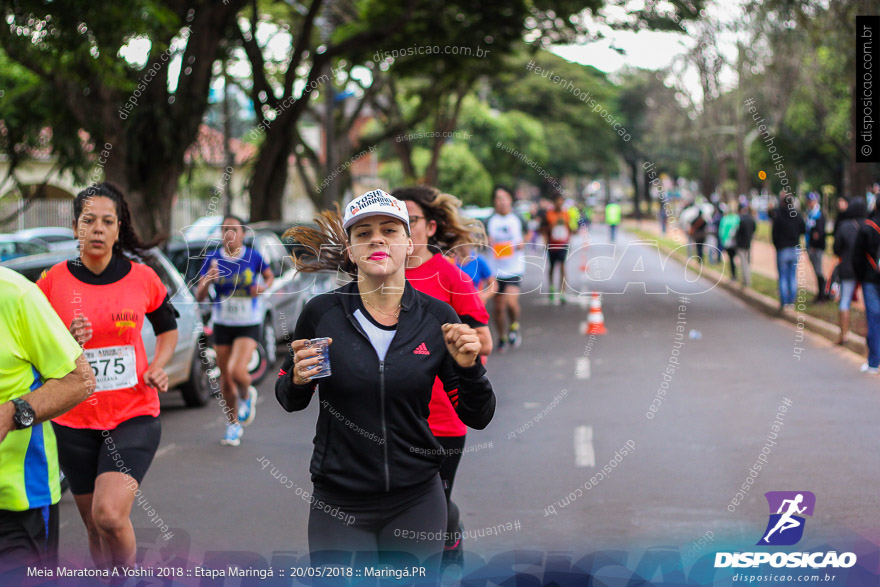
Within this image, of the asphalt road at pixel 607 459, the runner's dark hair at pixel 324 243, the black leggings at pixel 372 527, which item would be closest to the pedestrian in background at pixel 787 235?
the asphalt road at pixel 607 459

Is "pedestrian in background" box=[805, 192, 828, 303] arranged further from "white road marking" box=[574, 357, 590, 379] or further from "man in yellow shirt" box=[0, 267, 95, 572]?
"man in yellow shirt" box=[0, 267, 95, 572]

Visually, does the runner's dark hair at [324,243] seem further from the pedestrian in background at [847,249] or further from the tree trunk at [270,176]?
the tree trunk at [270,176]

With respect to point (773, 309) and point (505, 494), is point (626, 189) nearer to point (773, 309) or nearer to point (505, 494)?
point (773, 309)

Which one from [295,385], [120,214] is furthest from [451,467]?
[120,214]

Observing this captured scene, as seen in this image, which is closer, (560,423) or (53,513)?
(53,513)

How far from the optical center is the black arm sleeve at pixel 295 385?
3283 mm

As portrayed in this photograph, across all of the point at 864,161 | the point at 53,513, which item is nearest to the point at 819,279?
the point at 864,161

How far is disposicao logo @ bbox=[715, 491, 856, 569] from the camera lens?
4883 millimetres

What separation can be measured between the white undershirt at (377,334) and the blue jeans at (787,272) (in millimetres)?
13253

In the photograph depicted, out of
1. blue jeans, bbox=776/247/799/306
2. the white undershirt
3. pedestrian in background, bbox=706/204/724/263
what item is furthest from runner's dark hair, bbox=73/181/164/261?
pedestrian in background, bbox=706/204/724/263

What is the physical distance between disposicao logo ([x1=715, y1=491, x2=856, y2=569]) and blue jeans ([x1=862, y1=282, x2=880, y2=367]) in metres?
4.78

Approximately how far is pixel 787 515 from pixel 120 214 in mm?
3797

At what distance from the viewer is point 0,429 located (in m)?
3.10

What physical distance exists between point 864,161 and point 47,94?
1250 centimetres
